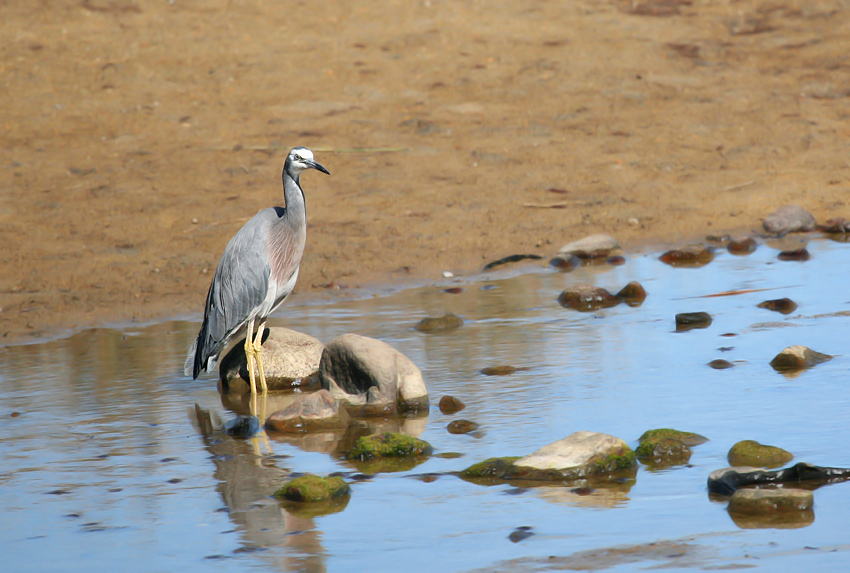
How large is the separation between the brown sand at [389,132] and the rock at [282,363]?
1605 mm

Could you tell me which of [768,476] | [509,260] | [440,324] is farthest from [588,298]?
[768,476]

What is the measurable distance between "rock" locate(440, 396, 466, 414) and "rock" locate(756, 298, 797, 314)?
2.81 metres

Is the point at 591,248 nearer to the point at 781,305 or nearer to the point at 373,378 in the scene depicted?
the point at 781,305

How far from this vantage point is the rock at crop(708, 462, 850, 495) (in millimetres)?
4520

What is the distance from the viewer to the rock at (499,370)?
254 inches

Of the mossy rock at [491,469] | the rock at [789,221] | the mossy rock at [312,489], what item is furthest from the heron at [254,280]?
the rock at [789,221]

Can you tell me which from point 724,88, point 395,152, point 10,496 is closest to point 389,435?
point 10,496

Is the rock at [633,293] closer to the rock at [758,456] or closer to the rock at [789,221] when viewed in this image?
the rock at [789,221]

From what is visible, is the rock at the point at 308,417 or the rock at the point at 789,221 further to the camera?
the rock at the point at 789,221

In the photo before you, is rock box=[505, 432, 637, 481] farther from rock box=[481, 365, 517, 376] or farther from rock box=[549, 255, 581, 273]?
rock box=[549, 255, 581, 273]

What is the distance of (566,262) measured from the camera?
29.9 ft

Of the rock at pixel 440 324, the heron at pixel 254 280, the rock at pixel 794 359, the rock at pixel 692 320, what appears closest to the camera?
the rock at pixel 794 359

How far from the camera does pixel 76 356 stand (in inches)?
287

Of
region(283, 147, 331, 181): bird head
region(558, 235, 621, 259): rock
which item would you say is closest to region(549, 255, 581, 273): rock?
region(558, 235, 621, 259): rock
